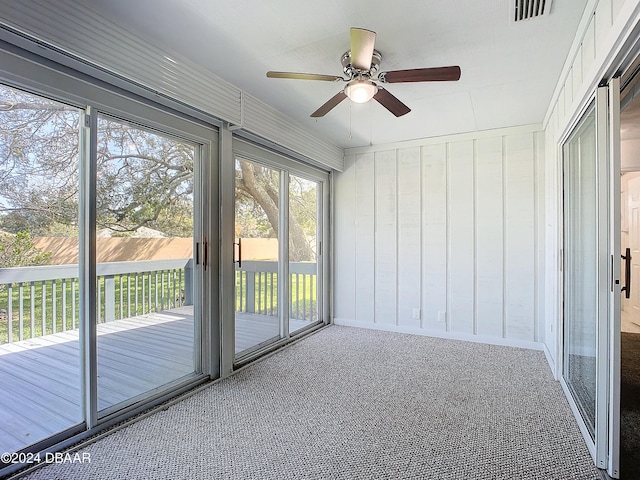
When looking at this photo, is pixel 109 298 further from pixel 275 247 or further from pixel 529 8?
pixel 529 8

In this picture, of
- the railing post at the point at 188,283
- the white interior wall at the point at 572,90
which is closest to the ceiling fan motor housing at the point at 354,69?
the white interior wall at the point at 572,90

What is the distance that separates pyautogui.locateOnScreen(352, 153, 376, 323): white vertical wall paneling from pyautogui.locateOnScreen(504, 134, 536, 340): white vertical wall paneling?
5.40 feet

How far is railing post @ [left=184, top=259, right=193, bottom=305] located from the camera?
9.47ft

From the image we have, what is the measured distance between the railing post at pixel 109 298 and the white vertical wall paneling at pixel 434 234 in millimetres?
3451

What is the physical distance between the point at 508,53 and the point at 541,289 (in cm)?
262

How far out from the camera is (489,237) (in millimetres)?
4090

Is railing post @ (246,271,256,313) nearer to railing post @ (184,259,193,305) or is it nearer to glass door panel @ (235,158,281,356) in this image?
glass door panel @ (235,158,281,356)

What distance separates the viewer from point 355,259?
4922 mm

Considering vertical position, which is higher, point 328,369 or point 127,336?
point 127,336

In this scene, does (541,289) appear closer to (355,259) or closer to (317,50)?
(355,259)

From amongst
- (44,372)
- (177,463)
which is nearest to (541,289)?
(177,463)

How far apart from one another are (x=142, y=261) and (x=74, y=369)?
2.76ft

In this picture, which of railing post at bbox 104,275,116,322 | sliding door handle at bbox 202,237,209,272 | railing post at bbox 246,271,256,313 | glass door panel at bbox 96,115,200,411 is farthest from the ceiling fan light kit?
railing post at bbox 246,271,256,313

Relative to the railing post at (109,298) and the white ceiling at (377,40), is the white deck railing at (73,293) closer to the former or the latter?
the railing post at (109,298)
